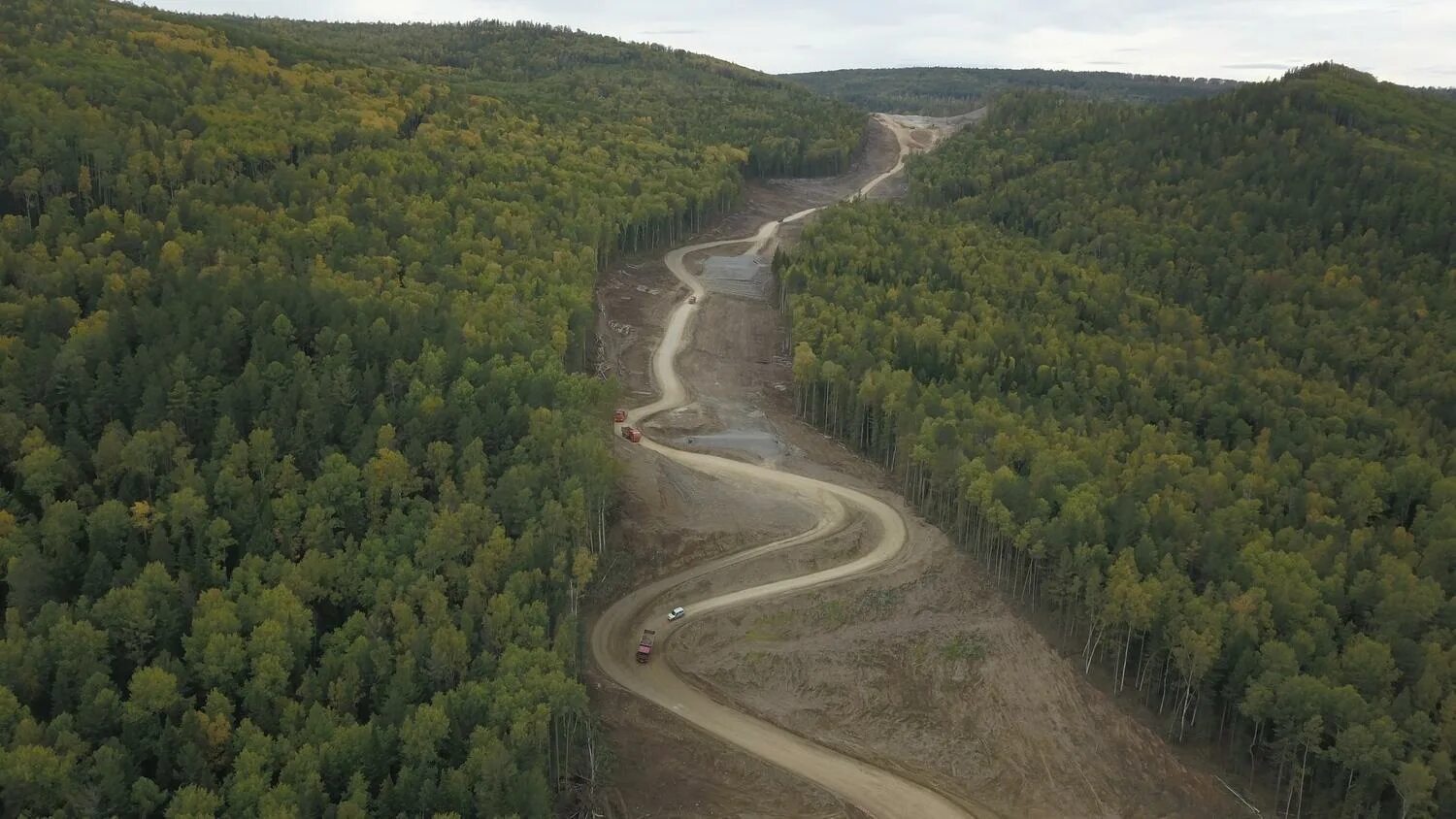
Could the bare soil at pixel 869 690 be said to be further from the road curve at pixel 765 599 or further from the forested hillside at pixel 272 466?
the forested hillside at pixel 272 466

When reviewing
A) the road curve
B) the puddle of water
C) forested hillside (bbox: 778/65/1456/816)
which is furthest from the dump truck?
the puddle of water

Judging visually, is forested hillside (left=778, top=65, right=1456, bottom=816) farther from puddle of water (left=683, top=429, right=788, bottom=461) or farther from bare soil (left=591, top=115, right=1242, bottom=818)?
puddle of water (left=683, top=429, right=788, bottom=461)

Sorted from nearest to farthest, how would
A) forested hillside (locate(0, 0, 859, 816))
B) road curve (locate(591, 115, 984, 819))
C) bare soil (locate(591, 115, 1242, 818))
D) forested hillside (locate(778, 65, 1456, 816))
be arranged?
forested hillside (locate(0, 0, 859, 816)) < forested hillside (locate(778, 65, 1456, 816)) < bare soil (locate(591, 115, 1242, 818)) < road curve (locate(591, 115, 984, 819))

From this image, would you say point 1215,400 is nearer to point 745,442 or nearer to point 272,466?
point 745,442

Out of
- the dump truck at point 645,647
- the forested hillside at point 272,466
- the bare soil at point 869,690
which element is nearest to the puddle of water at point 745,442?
the bare soil at point 869,690

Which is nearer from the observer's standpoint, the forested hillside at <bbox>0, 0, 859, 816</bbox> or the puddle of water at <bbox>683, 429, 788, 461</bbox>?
the forested hillside at <bbox>0, 0, 859, 816</bbox>

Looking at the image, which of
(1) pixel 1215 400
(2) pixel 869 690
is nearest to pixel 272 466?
(2) pixel 869 690

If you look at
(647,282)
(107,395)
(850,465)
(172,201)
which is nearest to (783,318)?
(647,282)
